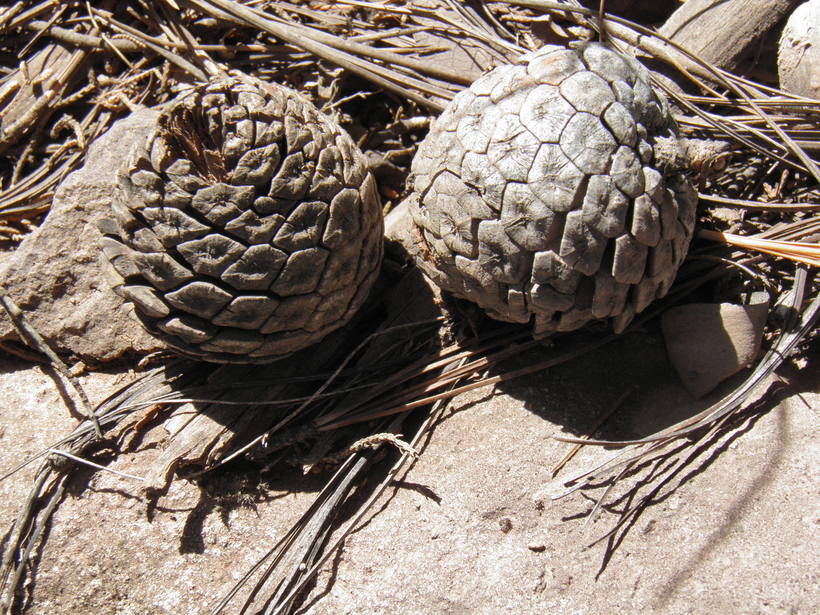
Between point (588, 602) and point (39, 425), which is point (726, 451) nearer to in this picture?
point (588, 602)

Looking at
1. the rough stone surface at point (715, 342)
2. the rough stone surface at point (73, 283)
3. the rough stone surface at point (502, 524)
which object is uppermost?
the rough stone surface at point (73, 283)

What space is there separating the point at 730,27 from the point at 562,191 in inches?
41.1

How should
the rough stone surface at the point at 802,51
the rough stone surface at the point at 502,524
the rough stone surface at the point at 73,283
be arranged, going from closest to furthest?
1. the rough stone surface at the point at 502,524
2. the rough stone surface at the point at 802,51
3. the rough stone surface at the point at 73,283

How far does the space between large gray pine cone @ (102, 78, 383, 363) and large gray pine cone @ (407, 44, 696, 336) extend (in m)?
0.26

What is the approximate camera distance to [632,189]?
141 centimetres

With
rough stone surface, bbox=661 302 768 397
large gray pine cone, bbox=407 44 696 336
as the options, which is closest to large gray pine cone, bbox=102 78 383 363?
large gray pine cone, bbox=407 44 696 336

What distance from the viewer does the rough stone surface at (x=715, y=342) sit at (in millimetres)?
1617

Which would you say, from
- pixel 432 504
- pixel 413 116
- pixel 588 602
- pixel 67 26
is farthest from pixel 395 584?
pixel 67 26

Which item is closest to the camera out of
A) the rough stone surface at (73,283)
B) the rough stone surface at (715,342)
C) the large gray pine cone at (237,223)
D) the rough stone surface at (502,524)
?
the rough stone surface at (502,524)

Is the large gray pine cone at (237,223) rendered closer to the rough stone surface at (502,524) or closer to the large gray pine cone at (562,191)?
the large gray pine cone at (562,191)

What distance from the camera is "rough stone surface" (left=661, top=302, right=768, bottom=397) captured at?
1617mm

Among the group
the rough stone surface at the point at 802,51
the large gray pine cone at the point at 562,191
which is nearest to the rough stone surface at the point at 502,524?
the large gray pine cone at the point at 562,191

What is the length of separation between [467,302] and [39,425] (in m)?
1.28

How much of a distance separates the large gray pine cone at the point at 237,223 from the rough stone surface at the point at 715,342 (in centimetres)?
88
